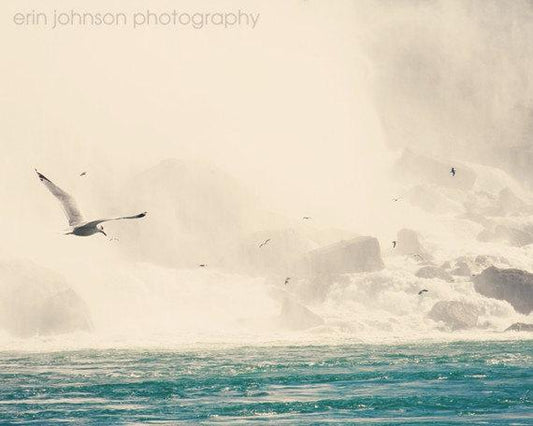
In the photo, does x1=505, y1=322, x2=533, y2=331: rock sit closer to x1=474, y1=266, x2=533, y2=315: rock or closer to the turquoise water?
x1=474, y1=266, x2=533, y2=315: rock

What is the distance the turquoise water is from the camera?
26.0 m

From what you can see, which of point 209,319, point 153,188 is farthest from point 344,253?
point 153,188

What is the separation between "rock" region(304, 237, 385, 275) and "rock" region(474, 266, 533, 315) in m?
7.08

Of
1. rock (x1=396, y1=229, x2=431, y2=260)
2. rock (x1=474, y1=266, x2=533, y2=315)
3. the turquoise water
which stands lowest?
the turquoise water

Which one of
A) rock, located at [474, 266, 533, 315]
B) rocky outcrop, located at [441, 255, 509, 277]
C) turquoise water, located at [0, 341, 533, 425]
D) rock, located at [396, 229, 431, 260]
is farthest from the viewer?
rock, located at [396, 229, 431, 260]

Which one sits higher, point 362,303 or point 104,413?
point 362,303

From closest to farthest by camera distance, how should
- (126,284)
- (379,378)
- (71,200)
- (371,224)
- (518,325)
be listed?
(71,200)
(379,378)
(518,325)
(126,284)
(371,224)

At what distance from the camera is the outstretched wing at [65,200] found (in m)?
21.2

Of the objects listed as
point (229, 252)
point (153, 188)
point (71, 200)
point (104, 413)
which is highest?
point (153, 188)

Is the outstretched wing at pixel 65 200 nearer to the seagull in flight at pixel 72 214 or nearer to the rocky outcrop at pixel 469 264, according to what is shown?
the seagull in flight at pixel 72 214

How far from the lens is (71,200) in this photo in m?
21.6

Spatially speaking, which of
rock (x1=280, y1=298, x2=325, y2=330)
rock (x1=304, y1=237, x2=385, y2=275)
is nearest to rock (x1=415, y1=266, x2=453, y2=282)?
rock (x1=304, y1=237, x2=385, y2=275)

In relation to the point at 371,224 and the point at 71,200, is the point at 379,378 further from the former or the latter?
the point at 371,224

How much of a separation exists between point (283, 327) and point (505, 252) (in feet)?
73.6
